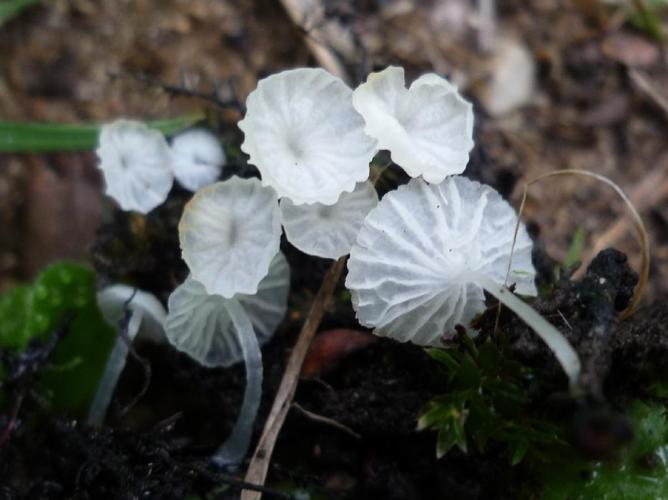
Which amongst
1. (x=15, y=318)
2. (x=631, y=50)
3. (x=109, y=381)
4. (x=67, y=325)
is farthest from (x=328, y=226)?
(x=631, y=50)

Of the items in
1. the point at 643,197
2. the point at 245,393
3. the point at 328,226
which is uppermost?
the point at 328,226

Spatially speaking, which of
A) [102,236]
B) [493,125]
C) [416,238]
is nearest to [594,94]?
[493,125]

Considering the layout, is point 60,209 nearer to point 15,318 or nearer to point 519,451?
point 15,318

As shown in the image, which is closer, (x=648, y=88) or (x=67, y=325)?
(x=67, y=325)

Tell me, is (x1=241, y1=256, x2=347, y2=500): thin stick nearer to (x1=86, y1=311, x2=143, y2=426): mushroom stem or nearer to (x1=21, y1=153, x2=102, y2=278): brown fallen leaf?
(x1=86, y1=311, x2=143, y2=426): mushroom stem

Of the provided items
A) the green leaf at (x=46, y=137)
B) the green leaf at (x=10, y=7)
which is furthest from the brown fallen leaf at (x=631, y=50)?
the green leaf at (x=10, y=7)

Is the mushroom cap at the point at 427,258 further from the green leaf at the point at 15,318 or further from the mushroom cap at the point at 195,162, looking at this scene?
the green leaf at the point at 15,318

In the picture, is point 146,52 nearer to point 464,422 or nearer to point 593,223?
point 593,223

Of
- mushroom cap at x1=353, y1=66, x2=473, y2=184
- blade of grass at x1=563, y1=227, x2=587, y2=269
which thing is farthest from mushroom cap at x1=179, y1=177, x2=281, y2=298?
blade of grass at x1=563, y1=227, x2=587, y2=269
